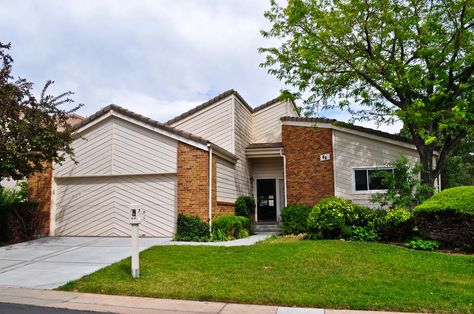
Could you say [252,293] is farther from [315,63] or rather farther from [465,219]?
[315,63]

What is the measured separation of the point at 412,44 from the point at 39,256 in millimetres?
13802

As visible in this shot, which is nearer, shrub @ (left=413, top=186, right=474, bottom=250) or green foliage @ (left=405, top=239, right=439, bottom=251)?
shrub @ (left=413, top=186, right=474, bottom=250)

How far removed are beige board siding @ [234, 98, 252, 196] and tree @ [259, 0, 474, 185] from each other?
12.3ft

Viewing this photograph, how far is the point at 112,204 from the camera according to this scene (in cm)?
1441

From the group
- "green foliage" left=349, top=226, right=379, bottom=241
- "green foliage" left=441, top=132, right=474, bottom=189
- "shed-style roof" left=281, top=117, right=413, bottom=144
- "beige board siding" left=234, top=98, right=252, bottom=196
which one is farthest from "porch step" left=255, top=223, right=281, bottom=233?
"green foliage" left=441, top=132, right=474, bottom=189

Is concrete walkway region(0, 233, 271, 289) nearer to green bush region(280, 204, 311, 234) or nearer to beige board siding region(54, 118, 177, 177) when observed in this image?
beige board siding region(54, 118, 177, 177)

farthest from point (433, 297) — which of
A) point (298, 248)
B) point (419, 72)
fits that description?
point (419, 72)

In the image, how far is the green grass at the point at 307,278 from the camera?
21.0 ft

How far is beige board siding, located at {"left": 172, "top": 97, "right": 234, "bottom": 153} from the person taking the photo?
1746 cm

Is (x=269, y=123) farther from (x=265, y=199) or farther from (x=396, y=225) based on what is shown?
(x=396, y=225)

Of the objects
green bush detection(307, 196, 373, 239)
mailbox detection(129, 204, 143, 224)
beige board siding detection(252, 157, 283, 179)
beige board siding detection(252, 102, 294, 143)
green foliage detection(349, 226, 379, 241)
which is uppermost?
beige board siding detection(252, 102, 294, 143)

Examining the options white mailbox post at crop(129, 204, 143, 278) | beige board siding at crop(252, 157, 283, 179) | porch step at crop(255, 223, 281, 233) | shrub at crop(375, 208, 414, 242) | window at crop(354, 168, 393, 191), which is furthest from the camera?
beige board siding at crop(252, 157, 283, 179)

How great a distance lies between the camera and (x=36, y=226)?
1447cm

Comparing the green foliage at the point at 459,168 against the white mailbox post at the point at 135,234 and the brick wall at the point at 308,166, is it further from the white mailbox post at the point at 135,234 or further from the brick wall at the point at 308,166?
the white mailbox post at the point at 135,234
